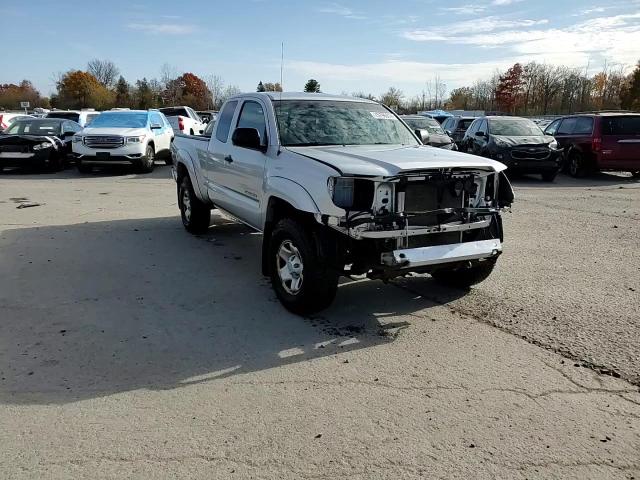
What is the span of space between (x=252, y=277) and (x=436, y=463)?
370 centimetres

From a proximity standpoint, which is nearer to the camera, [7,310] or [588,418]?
[588,418]

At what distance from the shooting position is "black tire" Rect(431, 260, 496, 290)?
17.9 feet

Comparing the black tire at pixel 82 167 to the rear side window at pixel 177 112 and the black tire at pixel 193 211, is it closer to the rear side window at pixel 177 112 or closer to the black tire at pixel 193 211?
the rear side window at pixel 177 112

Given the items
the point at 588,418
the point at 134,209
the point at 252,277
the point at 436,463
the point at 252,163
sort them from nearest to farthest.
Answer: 1. the point at 436,463
2. the point at 588,418
3. the point at 252,163
4. the point at 252,277
5. the point at 134,209

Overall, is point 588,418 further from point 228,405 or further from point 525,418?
point 228,405

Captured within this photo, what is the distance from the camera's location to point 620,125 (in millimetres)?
15406

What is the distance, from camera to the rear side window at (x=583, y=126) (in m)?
15.9

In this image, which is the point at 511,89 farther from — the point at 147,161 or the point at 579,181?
→ the point at 147,161

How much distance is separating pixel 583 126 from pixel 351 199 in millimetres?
14279

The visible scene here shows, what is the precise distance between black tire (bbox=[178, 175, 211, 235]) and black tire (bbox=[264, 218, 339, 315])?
3.22 meters

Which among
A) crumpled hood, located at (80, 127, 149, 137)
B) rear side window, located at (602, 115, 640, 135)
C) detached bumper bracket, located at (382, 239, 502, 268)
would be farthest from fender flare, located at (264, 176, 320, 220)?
rear side window, located at (602, 115, 640, 135)

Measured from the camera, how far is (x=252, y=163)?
584cm

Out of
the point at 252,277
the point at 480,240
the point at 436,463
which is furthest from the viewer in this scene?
the point at 252,277

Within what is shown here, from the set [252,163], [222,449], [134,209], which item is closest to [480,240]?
[252,163]
